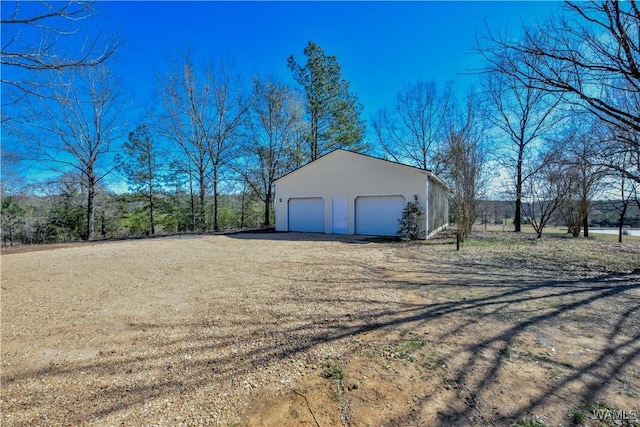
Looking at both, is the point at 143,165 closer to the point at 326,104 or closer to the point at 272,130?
the point at 272,130

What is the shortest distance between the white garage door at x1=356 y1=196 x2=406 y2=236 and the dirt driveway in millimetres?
7095

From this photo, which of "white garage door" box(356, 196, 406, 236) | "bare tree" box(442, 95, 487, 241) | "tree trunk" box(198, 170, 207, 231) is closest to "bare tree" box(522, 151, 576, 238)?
"bare tree" box(442, 95, 487, 241)

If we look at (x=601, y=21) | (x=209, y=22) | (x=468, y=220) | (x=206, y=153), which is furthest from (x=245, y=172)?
(x=601, y=21)

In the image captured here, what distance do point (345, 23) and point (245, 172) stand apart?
13.1m

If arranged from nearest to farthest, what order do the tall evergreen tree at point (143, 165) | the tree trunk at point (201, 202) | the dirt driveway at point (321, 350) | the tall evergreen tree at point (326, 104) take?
the dirt driveway at point (321, 350)
the tall evergreen tree at point (143, 165)
the tree trunk at point (201, 202)
the tall evergreen tree at point (326, 104)

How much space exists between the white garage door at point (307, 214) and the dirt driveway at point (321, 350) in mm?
8858

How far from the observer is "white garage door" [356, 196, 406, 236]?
40.2 feet

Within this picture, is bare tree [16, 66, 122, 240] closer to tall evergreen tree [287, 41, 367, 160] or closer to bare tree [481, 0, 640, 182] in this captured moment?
tall evergreen tree [287, 41, 367, 160]

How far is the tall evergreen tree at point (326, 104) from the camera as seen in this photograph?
1956cm

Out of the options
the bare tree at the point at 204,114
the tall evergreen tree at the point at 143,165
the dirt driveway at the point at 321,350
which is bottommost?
the dirt driveway at the point at 321,350

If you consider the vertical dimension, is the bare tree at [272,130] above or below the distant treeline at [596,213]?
above

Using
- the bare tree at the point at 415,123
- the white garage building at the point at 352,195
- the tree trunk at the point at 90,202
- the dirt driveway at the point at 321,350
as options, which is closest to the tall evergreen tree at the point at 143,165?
the tree trunk at the point at 90,202

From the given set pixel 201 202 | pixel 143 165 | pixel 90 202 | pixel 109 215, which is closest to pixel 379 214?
pixel 201 202

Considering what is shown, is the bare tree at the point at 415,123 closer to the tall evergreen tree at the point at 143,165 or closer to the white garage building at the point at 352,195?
the white garage building at the point at 352,195
